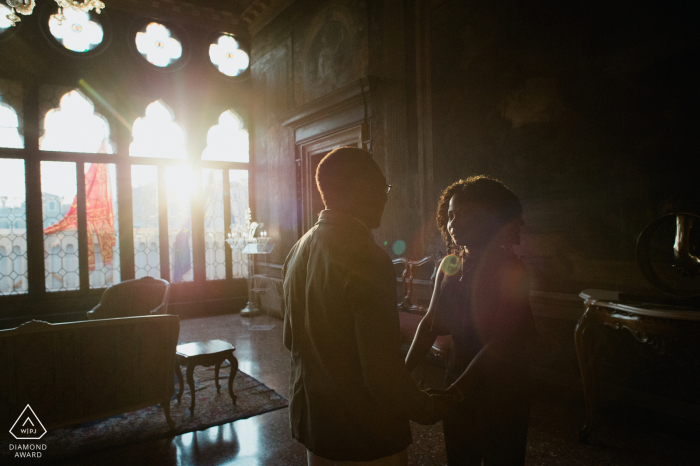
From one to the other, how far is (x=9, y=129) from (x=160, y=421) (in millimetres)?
5705

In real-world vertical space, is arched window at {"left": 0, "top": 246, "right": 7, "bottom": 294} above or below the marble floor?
above

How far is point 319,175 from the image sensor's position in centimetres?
117

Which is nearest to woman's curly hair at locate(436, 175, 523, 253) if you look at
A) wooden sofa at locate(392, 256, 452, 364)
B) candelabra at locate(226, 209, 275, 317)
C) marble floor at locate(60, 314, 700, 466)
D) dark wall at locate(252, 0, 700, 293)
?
marble floor at locate(60, 314, 700, 466)

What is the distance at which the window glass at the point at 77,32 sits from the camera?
6.95m

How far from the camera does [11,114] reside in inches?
260

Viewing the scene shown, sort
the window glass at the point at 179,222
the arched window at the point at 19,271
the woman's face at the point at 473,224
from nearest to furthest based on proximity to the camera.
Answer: the woman's face at the point at 473,224, the arched window at the point at 19,271, the window glass at the point at 179,222

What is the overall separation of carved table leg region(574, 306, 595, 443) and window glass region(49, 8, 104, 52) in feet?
26.2

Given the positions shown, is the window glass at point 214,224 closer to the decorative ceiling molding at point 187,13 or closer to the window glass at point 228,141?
the window glass at point 228,141

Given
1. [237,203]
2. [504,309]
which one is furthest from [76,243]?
[504,309]

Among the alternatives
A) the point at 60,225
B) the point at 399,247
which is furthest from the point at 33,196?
the point at 399,247

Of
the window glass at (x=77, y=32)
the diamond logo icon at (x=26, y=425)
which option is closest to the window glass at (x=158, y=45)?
the window glass at (x=77, y=32)

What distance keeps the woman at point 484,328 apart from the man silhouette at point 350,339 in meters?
0.26

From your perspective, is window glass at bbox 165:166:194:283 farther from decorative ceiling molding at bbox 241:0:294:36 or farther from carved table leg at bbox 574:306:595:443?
carved table leg at bbox 574:306:595:443

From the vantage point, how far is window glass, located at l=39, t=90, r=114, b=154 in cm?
689
